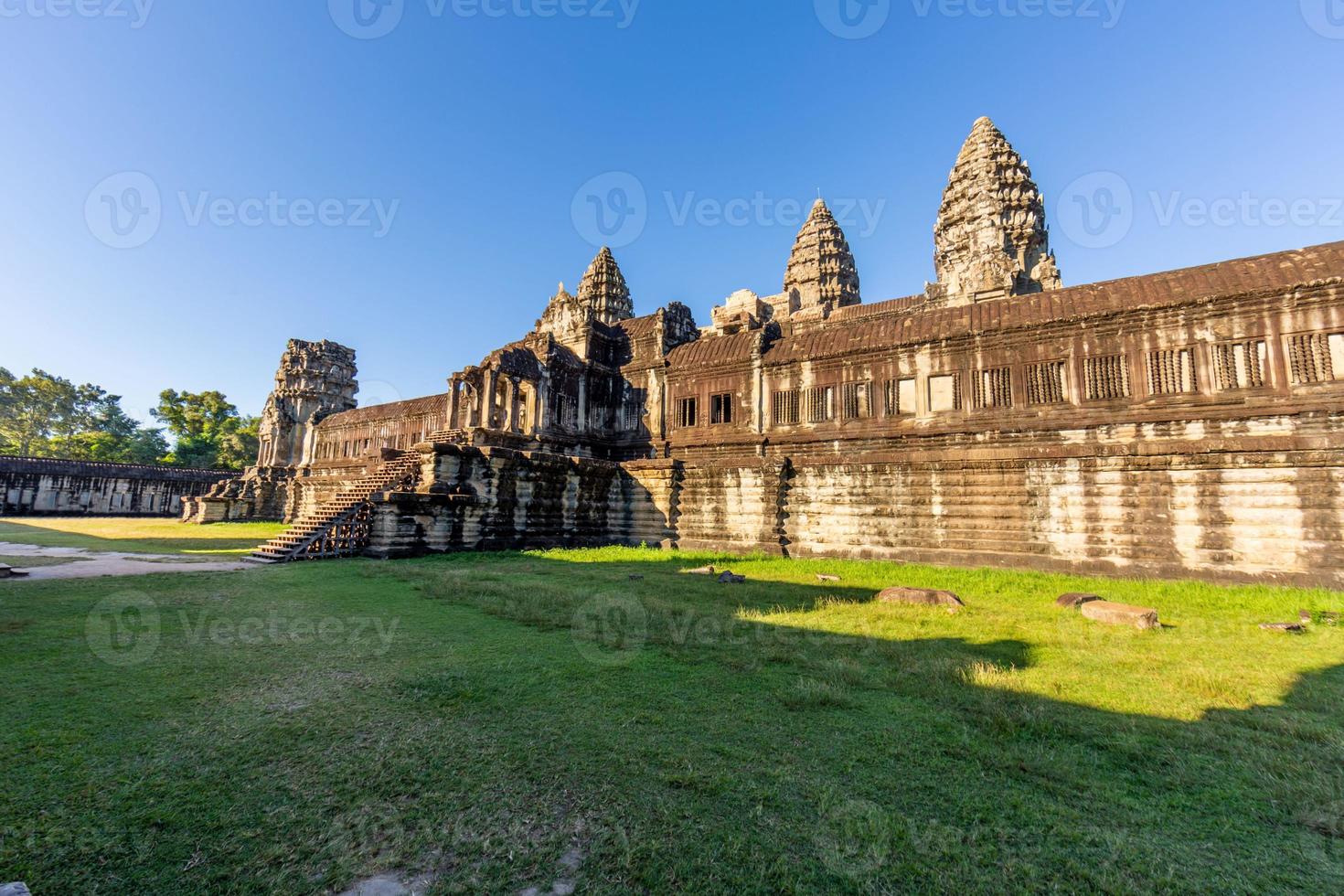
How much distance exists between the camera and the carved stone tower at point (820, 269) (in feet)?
144

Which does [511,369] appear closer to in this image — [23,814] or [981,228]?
[23,814]

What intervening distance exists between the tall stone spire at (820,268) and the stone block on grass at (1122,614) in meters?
37.8

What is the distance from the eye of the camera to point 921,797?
2.95 m

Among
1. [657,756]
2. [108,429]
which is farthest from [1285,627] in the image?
[108,429]

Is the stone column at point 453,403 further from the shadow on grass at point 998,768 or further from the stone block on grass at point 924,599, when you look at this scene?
the stone block on grass at point 924,599

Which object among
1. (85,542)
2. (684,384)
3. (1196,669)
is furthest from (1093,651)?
(85,542)

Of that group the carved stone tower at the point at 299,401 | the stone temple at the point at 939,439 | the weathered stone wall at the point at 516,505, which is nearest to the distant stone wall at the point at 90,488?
the carved stone tower at the point at 299,401

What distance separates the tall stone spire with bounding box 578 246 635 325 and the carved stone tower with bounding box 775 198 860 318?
46.8 feet

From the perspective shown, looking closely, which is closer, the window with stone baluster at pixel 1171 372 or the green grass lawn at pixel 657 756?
the green grass lawn at pixel 657 756

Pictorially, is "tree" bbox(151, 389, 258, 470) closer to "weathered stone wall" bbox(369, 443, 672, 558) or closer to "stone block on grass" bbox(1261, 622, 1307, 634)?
"weathered stone wall" bbox(369, 443, 672, 558)

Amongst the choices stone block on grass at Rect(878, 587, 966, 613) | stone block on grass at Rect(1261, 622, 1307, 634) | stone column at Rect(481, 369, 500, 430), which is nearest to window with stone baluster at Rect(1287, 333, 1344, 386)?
stone block on grass at Rect(1261, 622, 1307, 634)

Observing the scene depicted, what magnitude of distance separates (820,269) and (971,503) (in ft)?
114

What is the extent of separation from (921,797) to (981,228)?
39522 millimetres

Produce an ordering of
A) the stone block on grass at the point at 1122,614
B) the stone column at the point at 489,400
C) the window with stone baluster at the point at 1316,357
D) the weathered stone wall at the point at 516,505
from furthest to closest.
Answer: the stone column at the point at 489,400
the weathered stone wall at the point at 516,505
the window with stone baluster at the point at 1316,357
the stone block on grass at the point at 1122,614
